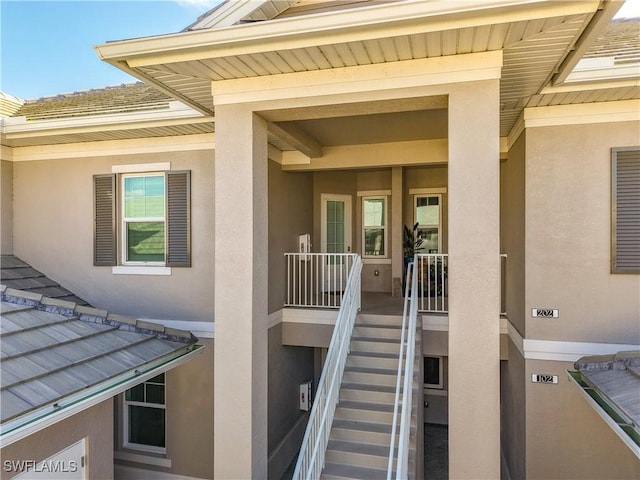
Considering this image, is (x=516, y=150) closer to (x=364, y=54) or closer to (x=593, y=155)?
(x=593, y=155)

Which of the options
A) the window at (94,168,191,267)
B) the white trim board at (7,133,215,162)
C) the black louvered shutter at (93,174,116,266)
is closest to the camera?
the white trim board at (7,133,215,162)

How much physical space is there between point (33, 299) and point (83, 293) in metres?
2.04

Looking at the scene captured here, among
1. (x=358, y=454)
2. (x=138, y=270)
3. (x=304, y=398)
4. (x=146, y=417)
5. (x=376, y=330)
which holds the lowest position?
(x=304, y=398)

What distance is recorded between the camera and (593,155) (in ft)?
16.4

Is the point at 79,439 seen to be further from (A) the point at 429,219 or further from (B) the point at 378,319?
(A) the point at 429,219

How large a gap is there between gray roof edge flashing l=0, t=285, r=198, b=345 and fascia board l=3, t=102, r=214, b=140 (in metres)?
2.67

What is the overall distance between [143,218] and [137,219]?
0.12 meters

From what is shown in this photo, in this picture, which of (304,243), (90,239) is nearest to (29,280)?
(90,239)

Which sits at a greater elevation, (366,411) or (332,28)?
(332,28)

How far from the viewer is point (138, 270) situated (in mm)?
6637

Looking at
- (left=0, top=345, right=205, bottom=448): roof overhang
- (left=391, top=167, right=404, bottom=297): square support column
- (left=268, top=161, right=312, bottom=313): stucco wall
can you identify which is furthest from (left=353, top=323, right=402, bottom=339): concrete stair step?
(left=0, top=345, right=205, bottom=448): roof overhang

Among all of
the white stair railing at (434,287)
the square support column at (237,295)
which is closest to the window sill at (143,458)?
the square support column at (237,295)

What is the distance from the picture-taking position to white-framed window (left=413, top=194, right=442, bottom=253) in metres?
9.34

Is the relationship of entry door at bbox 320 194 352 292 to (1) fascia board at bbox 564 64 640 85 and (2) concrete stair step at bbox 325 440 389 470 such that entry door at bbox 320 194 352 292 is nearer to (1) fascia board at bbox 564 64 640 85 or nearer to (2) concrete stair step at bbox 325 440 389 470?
(2) concrete stair step at bbox 325 440 389 470
